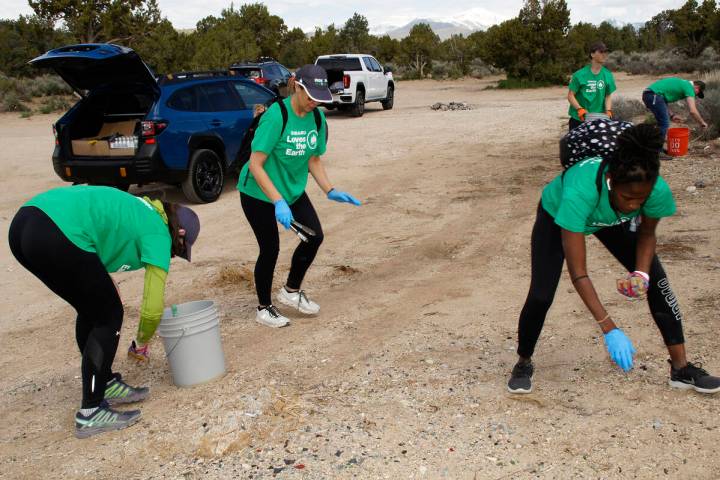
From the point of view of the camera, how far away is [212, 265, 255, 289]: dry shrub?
21.3 feet

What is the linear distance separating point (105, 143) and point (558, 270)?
7253mm

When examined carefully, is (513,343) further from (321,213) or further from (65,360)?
(321,213)

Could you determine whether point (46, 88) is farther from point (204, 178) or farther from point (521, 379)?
point (521, 379)

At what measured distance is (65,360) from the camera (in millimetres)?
5016

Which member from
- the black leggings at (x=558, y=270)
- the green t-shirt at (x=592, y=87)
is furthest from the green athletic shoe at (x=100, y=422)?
the green t-shirt at (x=592, y=87)

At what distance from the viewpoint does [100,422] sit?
3.76 metres

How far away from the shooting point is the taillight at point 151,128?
8906 mm

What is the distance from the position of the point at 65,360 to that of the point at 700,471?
4.09 metres

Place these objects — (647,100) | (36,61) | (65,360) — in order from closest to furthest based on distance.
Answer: (65,360) < (36,61) < (647,100)

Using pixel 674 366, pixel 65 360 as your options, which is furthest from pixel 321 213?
pixel 674 366

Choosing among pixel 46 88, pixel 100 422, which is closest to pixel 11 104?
pixel 46 88

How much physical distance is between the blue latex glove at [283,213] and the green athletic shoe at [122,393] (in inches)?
52.8

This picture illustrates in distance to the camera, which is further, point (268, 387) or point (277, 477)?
point (268, 387)

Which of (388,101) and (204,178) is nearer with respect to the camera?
(204,178)
